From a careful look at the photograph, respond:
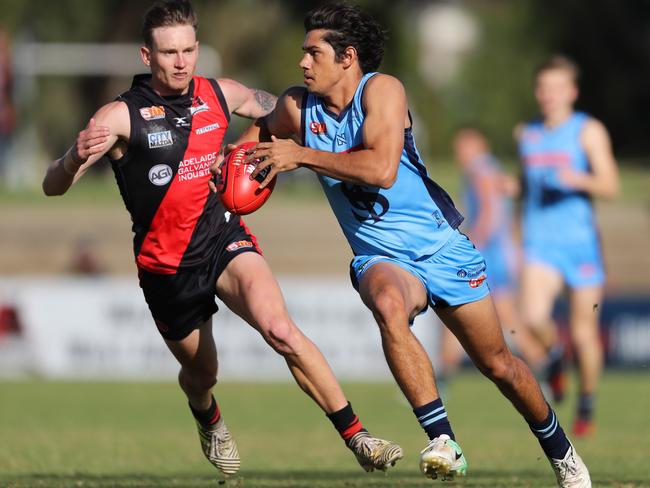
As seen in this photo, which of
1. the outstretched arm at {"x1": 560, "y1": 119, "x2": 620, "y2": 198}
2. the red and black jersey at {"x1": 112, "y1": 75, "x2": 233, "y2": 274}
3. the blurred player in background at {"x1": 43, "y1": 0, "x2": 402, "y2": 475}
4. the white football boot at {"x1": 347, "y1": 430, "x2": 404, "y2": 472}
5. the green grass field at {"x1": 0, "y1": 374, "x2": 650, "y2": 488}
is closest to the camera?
the white football boot at {"x1": 347, "y1": 430, "x2": 404, "y2": 472}

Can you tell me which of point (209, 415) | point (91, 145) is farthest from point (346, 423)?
point (91, 145)

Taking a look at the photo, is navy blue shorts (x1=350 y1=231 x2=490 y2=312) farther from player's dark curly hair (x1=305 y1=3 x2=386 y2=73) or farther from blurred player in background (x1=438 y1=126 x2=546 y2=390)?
blurred player in background (x1=438 y1=126 x2=546 y2=390)

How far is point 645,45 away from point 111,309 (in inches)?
967

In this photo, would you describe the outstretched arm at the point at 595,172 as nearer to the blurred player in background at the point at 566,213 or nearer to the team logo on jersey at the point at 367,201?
the blurred player in background at the point at 566,213

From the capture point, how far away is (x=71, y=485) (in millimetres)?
6777

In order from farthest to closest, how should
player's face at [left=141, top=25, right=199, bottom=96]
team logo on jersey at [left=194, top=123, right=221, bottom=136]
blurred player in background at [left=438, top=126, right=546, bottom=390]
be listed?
blurred player in background at [left=438, top=126, right=546, bottom=390], team logo on jersey at [left=194, top=123, right=221, bottom=136], player's face at [left=141, top=25, right=199, bottom=96]

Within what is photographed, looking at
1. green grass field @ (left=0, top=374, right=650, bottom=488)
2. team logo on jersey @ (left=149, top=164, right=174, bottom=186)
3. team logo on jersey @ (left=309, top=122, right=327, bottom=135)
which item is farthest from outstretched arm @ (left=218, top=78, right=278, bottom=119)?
green grass field @ (left=0, top=374, right=650, bottom=488)

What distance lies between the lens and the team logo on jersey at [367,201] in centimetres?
608

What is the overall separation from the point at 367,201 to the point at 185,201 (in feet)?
3.91

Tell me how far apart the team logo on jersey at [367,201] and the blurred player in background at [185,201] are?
29.6 inches

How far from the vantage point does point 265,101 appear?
7.07m

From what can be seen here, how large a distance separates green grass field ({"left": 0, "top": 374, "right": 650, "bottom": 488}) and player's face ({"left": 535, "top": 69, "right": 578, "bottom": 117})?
2.67 meters

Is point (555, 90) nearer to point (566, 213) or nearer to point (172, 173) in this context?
point (566, 213)

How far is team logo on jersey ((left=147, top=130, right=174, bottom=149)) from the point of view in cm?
666
